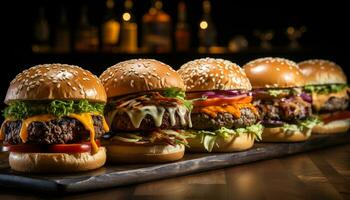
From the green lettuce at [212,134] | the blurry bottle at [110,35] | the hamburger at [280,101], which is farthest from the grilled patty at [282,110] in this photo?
the blurry bottle at [110,35]

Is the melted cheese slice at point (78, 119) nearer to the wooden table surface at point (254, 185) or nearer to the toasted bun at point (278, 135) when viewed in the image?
the wooden table surface at point (254, 185)

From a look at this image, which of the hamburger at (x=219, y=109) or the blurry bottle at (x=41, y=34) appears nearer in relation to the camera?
the hamburger at (x=219, y=109)

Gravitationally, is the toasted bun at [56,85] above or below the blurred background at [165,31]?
below

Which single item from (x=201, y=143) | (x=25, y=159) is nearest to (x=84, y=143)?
(x=25, y=159)

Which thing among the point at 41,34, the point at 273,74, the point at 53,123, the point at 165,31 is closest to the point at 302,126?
the point at 273,74

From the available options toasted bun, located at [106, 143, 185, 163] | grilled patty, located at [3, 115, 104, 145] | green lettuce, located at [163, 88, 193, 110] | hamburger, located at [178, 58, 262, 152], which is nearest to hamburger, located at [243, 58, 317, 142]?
hamburger, located at [178, 58, 262, 152]

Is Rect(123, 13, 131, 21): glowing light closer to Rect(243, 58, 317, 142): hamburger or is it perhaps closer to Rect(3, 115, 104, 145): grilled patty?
Rect(243, 58, 317, 142): hamburger

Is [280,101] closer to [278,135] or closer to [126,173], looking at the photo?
[278,135]
